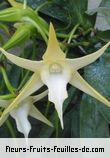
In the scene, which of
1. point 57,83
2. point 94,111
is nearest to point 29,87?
point 57,83

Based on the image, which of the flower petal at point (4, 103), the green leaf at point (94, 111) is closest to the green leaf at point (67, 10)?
the green leaf at point (94, 111)

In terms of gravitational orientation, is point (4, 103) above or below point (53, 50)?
below

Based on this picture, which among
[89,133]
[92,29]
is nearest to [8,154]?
[89,133]

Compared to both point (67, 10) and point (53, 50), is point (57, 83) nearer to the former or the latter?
point (53, 50)

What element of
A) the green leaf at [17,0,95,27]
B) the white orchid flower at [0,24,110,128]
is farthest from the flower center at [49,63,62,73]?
the green leaf at [17,0,95,27]

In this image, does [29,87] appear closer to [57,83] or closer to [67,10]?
[57,83]

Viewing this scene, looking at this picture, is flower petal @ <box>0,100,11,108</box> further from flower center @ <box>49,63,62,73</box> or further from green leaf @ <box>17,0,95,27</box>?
green leaf @ <box>17,0,95,27</box>

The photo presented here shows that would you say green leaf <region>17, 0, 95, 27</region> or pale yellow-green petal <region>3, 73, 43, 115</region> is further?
green leaf <region>17, 0, 95, 27</region>

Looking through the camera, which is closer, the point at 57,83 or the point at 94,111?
the point at 57,83

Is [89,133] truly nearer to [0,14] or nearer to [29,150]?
[29,150]
